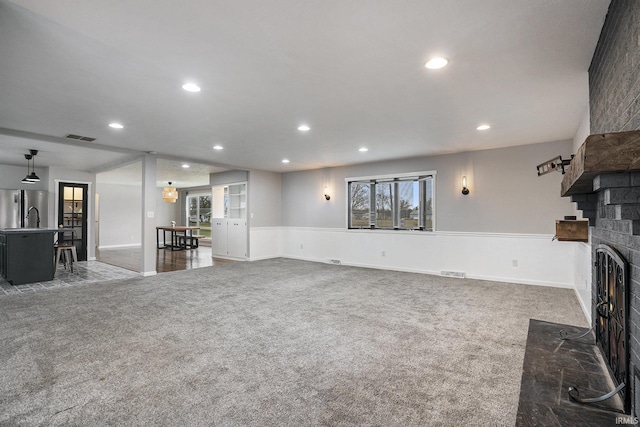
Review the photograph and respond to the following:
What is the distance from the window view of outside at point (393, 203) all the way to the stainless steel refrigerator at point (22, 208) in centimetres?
732

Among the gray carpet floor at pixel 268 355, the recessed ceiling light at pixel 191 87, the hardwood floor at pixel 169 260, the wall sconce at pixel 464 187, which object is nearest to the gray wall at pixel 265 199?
the hardwood floor at pixel 169 260

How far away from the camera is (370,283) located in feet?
17.9

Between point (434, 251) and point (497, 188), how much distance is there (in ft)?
5.32

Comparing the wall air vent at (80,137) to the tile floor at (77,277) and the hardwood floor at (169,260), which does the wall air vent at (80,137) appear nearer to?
the tile floor at (77,277)

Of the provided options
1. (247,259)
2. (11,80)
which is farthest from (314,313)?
(247,259)

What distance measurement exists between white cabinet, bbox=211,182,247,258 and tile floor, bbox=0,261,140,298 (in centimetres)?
257

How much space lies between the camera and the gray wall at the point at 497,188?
521cm

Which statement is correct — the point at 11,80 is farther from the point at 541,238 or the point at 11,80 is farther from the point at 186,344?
the point at 541,238

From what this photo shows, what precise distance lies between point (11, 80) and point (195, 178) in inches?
298

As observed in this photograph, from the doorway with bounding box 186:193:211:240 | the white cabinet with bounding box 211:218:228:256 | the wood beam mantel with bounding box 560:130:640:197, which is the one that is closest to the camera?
the wood beam mantel with bounding box 560:130:640:197

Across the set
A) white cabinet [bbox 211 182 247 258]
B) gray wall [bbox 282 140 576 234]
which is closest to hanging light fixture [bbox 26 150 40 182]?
white cabinet [bbox 211 182 247 258]

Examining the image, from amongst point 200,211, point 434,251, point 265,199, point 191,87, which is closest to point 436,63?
point 191,87

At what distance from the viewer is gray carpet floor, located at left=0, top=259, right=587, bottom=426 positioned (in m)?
1.89

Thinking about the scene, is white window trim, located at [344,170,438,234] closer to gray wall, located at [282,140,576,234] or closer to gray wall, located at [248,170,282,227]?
gray wall, located at [282,140,576,234]
